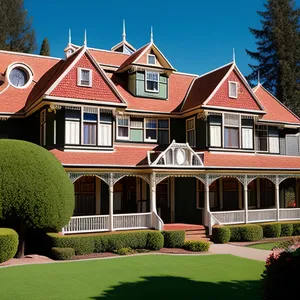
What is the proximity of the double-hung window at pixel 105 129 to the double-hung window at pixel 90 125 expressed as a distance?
29cm

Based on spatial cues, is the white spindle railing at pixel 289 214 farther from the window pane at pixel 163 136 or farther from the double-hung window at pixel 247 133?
the window pane at pixel 163 136

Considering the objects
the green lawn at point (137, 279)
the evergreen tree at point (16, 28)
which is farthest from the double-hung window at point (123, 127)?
the evergreen tree at point (16, 28)

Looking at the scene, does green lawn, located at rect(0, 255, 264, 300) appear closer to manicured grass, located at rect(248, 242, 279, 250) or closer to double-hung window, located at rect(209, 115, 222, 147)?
manicured grass, located at rect(248, 242, 279, 250)

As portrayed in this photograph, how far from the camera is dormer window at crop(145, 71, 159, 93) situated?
2658 cm

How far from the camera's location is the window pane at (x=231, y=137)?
2561 centimetres

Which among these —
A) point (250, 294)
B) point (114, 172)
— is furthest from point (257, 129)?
point (250, 294)

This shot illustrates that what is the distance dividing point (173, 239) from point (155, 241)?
1.02m

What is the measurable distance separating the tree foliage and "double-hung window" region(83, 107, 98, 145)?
15.7ft

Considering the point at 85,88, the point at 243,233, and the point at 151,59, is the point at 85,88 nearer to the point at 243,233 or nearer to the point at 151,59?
the point at 151,59

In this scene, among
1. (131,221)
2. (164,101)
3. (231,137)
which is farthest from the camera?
(164,101)

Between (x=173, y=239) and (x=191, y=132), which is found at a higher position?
(x=191, y=132)

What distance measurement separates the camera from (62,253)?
17.2m

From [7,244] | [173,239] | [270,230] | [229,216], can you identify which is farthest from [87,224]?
[270,230]

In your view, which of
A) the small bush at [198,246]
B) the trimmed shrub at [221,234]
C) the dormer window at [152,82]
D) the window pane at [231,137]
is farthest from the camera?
the dormer window at [152,82]
